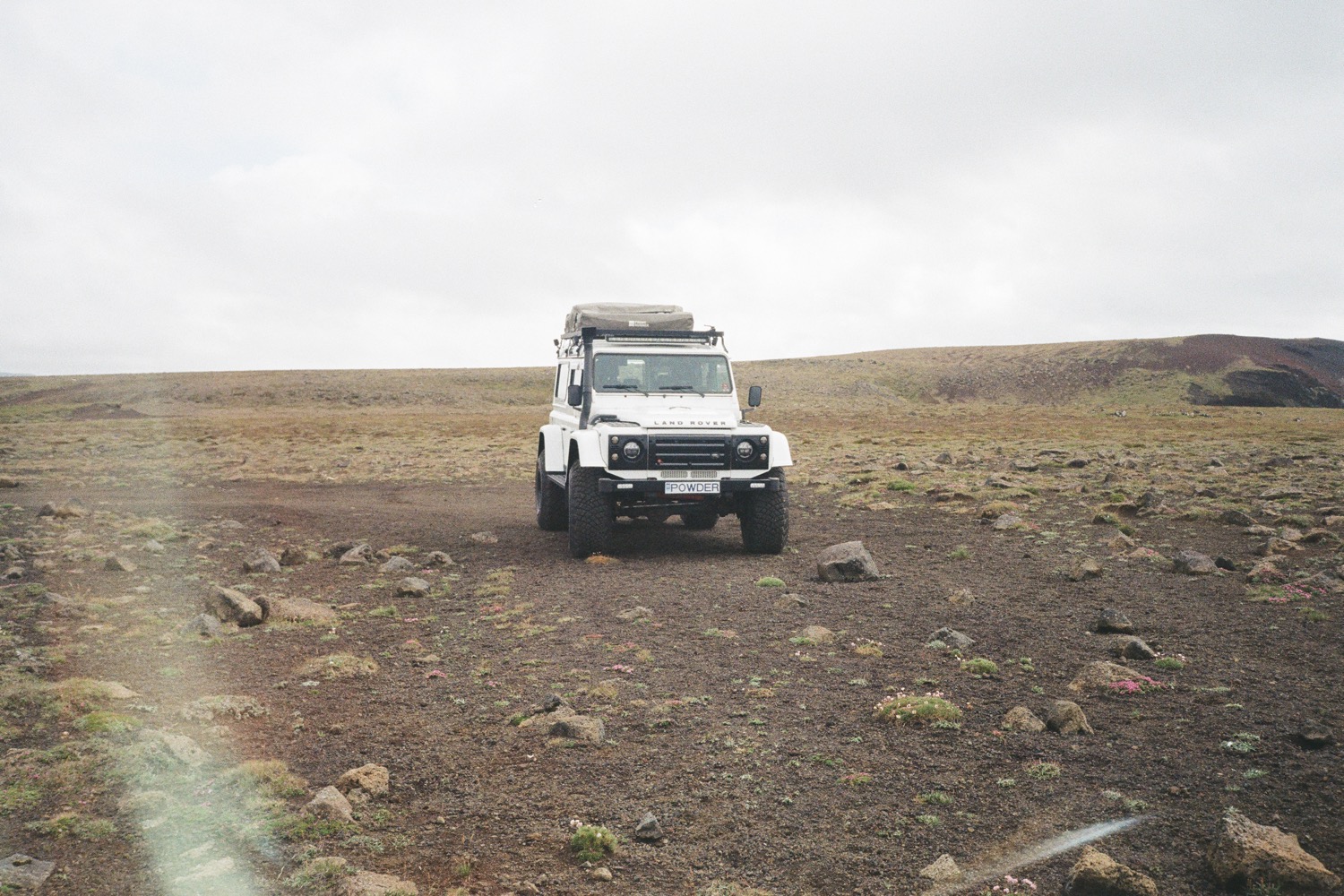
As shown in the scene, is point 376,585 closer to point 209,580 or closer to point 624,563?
point 209,580

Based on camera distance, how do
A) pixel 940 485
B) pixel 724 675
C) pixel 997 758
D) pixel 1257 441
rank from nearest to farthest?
pixel 997 758 < pixel 724 675 < pixel 940 485 < pixel 1257 441

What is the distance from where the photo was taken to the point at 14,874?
409 centimetres

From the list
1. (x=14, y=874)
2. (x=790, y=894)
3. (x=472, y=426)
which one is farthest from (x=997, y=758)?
(x=472, y=426)

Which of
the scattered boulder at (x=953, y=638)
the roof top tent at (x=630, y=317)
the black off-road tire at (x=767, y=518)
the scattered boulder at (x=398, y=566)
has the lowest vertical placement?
the scattered boulder at (x=398, y=566)

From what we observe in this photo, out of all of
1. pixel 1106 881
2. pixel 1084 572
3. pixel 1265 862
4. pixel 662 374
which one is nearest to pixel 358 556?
pixel 662 374

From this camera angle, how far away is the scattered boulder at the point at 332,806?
475 centimetres

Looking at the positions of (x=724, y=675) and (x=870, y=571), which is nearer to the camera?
(x=724, y=675)

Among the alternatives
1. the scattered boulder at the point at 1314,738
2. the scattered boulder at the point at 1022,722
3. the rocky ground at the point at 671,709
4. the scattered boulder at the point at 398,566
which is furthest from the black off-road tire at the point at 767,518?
the scattered boulder at the point at 1314,738

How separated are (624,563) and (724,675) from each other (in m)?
5.00

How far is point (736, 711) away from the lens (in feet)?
20.4

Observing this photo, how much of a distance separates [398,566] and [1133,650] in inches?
333

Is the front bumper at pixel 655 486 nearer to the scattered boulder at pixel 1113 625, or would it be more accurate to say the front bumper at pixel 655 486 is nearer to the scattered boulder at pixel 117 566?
the scattered boulder at pixel 1113 625

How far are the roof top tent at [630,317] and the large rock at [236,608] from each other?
664cm

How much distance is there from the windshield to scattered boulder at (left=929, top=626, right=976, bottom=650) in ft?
20.3
